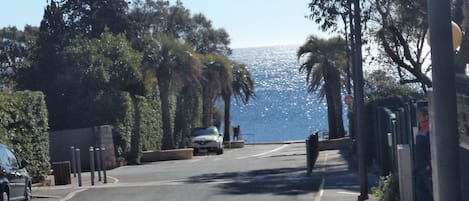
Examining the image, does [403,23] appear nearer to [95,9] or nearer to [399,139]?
[399,139]

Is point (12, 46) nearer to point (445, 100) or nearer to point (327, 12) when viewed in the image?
point (327, 12)

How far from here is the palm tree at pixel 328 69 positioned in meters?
56.8

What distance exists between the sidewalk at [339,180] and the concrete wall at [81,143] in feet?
27.7

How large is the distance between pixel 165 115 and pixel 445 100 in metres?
40.0

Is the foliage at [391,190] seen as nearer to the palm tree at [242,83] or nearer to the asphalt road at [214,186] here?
the asphalt road at [214,186]

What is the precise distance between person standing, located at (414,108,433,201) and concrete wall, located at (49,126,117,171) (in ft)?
77.4

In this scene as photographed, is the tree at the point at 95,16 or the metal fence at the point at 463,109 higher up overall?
the tree at the point at 95,16

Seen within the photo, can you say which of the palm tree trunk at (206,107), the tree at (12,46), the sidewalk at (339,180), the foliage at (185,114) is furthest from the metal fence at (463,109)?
the tree at (12,46)

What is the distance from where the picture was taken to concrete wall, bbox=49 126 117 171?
117 ft

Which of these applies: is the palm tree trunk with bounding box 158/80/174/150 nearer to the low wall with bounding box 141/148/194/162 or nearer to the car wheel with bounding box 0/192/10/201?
the low wall with bounding box 141/148/194/162

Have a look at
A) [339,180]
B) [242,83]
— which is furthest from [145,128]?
[242,83]

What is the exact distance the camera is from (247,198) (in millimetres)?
19438

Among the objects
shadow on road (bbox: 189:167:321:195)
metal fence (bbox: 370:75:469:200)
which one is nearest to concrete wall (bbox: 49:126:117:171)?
shadow on road (bbox: 189:167:321:195)

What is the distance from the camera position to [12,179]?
16812mm
